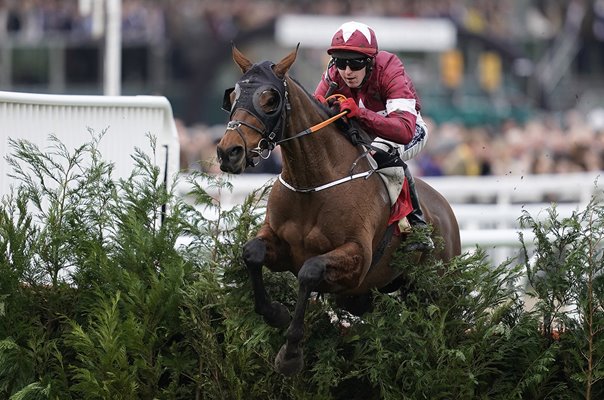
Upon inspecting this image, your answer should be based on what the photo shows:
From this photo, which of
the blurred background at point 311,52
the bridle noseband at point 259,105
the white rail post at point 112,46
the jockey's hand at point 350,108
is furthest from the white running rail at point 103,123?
the blurred background at point 311,52

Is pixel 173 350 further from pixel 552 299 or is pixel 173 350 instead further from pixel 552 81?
pixel 552 81

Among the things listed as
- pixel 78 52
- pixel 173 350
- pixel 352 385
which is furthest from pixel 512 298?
pixel 78 52

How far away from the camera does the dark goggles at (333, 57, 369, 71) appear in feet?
22.2

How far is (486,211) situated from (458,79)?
33.1 feet

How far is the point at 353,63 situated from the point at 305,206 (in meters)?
0.84

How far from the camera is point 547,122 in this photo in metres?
17.5

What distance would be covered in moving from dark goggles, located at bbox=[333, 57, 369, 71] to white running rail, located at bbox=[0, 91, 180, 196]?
50.6 inches

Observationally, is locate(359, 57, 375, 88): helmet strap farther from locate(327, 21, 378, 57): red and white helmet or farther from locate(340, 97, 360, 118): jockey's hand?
locate(340, 97, 360, 118): jockey's hand

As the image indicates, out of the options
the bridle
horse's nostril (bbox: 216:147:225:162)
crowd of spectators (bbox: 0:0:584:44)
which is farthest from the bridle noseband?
crowd of spectators (bbox: 0:0:584:44)

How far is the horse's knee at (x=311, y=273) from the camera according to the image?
6242mm

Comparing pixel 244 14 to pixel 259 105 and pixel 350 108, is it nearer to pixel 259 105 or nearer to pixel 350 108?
pixel 350 108

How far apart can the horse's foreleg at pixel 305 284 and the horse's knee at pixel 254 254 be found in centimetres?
24

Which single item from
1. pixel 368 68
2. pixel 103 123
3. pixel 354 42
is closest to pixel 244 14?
pixel 103 123

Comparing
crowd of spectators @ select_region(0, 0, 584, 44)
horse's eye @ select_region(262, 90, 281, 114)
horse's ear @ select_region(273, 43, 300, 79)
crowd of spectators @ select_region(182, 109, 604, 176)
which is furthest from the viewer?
crowd of spectators @ select_region(0, 0, 584, 44)
